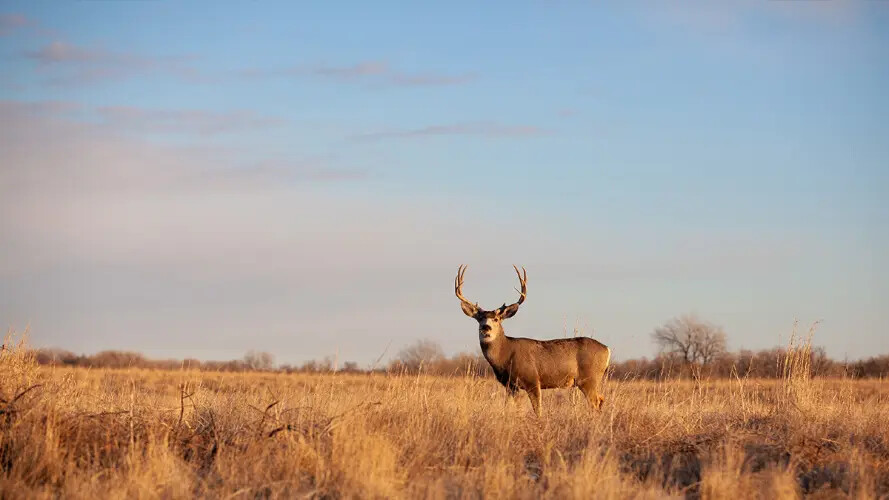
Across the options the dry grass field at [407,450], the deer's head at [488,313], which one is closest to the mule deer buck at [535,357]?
the deer's head at [488,313]

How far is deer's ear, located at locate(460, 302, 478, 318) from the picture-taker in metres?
16.7

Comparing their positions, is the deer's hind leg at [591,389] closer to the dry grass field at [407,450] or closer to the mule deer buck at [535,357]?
the mule deer buck at [535,357]

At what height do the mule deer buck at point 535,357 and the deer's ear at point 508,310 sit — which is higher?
the deer's ear at point 508,310

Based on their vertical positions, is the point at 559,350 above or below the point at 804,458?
above

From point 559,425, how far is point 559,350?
5541 millimetres

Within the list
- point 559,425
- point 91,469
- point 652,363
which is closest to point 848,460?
point 559,425

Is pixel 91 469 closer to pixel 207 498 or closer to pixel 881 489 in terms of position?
pixel 207 498

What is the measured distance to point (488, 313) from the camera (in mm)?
16422

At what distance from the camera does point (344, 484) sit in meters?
8.22

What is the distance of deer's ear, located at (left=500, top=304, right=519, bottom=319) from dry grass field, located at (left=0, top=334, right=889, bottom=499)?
163 inches

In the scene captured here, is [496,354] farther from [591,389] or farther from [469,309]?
[591,389]

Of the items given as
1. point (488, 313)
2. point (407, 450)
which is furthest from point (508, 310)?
point (407, 450)

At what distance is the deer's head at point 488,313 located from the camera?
16297 millimetres

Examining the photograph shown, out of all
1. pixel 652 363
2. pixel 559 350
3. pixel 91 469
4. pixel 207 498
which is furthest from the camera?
pixel 652 363
